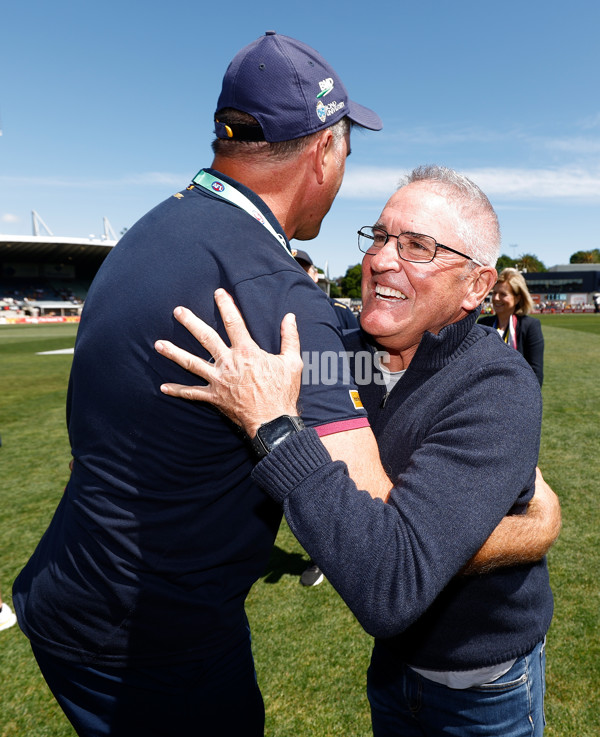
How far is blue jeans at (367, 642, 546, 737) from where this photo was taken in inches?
67.2

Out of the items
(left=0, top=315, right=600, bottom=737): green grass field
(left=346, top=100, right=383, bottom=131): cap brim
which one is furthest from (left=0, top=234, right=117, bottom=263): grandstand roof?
(left=346, top=100, right=383, bottom=131): cap brim

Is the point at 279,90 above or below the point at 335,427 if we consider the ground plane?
above

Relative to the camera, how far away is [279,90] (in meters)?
1.52

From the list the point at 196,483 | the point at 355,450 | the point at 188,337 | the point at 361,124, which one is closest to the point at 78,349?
the point at 188,337

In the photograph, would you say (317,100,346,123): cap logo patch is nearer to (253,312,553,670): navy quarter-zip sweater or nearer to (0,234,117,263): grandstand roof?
(253,312,553,670): navy quarter-zip sweater

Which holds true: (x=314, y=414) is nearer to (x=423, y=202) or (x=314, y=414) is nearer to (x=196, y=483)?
(x=196, y=483)

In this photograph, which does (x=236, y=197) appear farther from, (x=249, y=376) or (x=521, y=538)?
(x=521, y=538)

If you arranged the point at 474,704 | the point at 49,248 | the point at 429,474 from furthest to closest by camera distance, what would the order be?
the point at 49,248, the point at 474,704, the point at 429,474

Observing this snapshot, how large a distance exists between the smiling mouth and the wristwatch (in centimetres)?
96

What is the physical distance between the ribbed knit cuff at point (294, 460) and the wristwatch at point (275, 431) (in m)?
0.01

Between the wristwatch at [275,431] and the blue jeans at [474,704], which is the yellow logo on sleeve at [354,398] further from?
the blue jeans at [474,704]

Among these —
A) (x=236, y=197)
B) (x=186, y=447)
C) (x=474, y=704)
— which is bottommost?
(x=474, y=704)

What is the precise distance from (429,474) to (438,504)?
9 cm

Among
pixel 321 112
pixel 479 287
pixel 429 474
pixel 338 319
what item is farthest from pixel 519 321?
pixel 429 474
